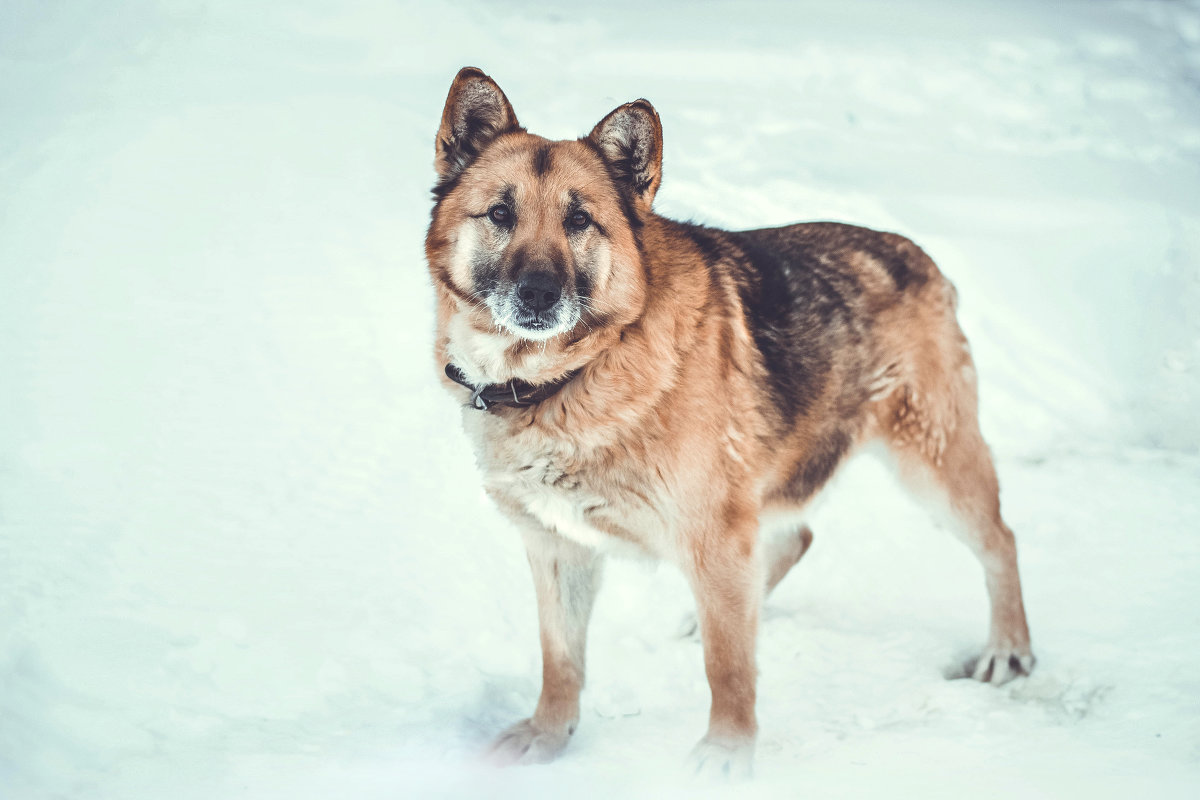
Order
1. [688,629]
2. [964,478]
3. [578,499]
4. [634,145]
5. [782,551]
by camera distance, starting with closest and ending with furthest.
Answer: [578,499] < [634,145] < [964,478] < [688,629] < [782,551]

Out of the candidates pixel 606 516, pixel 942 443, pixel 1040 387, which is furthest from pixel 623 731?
pixel 1040 387

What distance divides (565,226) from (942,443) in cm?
174

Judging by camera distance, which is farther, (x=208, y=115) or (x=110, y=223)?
(x=208, y=115)

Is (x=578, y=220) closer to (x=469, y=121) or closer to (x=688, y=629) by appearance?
(x=469, y=121)

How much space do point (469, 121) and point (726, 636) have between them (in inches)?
70.1

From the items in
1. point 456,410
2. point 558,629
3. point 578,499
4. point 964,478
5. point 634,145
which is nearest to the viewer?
point 578,499

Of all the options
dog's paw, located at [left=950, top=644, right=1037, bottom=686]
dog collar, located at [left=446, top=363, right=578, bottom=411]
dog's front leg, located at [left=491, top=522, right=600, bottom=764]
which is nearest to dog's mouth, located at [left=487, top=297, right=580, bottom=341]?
dog collar, located at [left=446, top=363, right=578, bottom=411]

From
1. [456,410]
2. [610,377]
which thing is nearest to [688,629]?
[610,377]

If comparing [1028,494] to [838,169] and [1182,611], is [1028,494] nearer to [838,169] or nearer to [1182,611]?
[1182,611]

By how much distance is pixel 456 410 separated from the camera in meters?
4.50

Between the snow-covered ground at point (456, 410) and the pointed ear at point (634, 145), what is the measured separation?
1786mm

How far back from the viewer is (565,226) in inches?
102

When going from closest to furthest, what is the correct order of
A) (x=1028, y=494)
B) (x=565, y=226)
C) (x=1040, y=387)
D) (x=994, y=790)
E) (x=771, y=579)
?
(x=994, y=790), (x=565, y=226), (x=771, y=579), (x=1028, y=494), (x=1040, y=387)

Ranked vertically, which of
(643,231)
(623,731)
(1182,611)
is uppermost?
(643,231)
